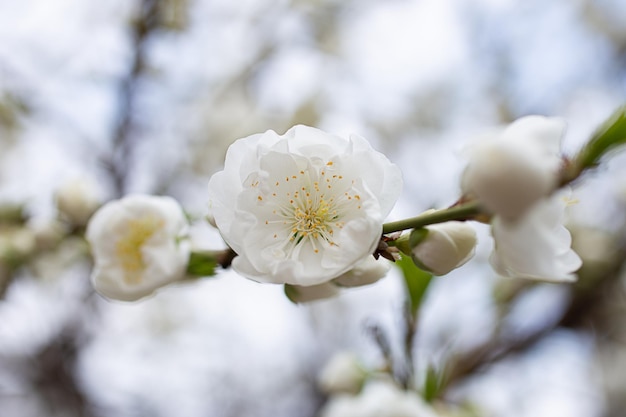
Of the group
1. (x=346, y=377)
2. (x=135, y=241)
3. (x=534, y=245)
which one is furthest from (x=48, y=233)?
(x=534, y=245)

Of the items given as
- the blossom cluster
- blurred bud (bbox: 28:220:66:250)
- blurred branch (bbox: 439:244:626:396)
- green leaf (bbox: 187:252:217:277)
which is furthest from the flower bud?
blurred branch (bbox: 439:244:626:396)

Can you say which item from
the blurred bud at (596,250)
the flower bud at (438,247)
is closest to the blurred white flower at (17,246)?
the flower bud at (438,247)

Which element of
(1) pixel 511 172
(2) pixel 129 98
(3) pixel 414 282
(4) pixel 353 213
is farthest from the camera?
(2) pixel 129 98

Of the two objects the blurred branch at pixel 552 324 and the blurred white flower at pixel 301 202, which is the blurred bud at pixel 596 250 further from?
the blurred white flower at pixel 301 202

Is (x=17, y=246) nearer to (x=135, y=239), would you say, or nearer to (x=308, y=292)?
(x=135, y=239)

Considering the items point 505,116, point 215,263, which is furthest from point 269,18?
point 215,263

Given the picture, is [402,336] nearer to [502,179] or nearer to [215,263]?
[215,263]
